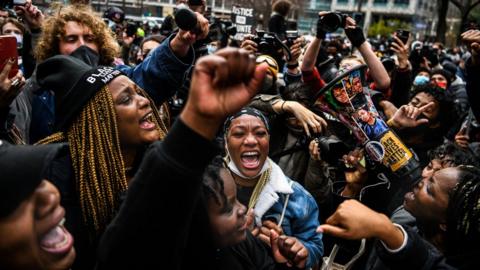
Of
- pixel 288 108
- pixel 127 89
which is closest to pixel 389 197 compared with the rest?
pixel 288 108

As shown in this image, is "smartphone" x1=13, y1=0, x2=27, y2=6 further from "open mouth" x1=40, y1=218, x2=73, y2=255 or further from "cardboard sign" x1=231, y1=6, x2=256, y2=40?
"open mouth" x1=40, y1=218, x2=73, y2=255

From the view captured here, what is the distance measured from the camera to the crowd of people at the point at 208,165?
89 centimetres

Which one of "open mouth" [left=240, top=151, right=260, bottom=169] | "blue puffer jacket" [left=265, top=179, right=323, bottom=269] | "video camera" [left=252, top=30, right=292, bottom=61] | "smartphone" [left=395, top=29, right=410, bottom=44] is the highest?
"smartphone" [left=395, top=29, right=410, bottom=44]

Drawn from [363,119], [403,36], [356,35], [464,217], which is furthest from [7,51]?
[403,36]

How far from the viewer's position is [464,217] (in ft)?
5.43

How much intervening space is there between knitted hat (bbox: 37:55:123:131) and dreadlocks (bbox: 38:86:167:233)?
0.03 meters

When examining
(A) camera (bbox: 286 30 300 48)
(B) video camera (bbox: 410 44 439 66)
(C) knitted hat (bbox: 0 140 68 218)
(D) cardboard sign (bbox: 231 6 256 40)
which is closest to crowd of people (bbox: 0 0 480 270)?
(C) knitted hat (bbox: 0 140 68 218)

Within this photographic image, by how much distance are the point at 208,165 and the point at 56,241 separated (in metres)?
0.45

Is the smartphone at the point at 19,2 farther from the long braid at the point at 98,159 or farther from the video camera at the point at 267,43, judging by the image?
the long braid at the point at 98,159

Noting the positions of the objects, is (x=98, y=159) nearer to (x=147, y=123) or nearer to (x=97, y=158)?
(x=97, y=158)

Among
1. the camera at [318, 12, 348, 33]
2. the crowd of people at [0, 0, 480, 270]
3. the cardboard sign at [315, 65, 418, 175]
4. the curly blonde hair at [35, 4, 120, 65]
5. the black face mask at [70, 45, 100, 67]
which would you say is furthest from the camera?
the camera at [318, 12, 348, 33]

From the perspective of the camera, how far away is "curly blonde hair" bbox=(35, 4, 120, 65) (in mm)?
2727

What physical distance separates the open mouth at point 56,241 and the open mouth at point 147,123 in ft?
2.42

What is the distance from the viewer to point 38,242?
998 mm
